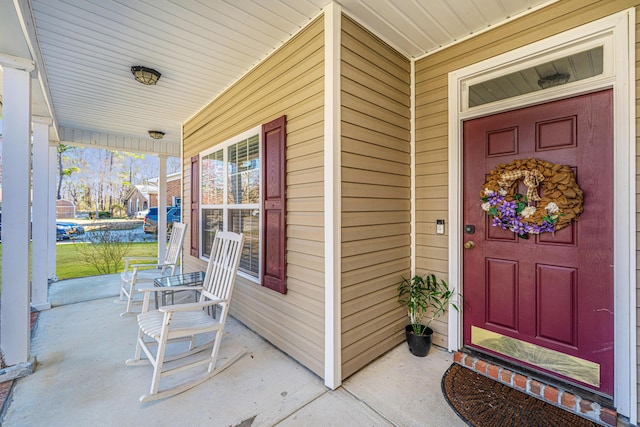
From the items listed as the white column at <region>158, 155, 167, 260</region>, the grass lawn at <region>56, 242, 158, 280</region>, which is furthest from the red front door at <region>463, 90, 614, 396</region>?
the grass lawn at <region>56, 242, 158, 280</region>

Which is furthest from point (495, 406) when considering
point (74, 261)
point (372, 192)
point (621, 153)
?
point (74, 261)

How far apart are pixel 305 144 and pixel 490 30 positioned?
1.79m

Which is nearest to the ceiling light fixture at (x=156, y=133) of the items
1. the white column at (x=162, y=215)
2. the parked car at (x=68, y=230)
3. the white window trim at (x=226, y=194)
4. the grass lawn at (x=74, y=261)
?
A: the white column at (x=162, y=215)

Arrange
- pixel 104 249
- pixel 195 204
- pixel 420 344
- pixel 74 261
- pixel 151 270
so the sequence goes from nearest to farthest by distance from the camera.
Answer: pixel 420 344 → pixel 151 270 → pixel 195 204 → pixel 104 249 → pixel 74 261

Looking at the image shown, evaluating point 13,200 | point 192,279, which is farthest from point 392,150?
point 13,200

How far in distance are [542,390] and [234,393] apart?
2142 mm

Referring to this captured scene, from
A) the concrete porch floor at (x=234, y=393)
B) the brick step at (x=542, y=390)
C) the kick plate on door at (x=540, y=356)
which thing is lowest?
the concrete porch floor at (x=234, y=393)

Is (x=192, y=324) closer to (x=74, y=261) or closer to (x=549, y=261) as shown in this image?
(x=549, y=261)

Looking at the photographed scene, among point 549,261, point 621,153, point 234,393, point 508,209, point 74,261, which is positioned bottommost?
point 234,393

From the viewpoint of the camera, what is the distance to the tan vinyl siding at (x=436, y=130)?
224cm

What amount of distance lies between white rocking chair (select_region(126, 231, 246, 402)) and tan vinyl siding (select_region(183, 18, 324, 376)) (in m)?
0.47

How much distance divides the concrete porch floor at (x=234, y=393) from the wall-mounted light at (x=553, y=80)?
231 cm

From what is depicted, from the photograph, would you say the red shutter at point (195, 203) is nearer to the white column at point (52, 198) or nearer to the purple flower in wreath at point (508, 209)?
the white column at point (52, 198)

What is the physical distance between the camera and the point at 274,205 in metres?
2.54
